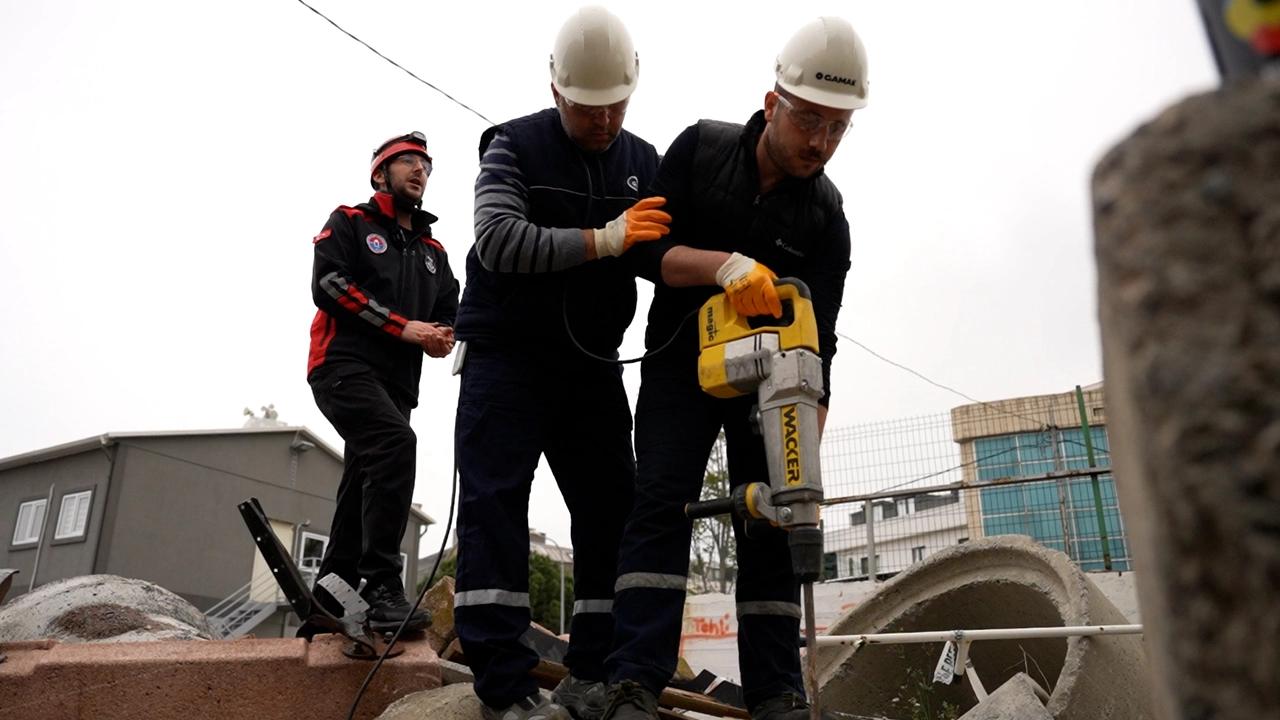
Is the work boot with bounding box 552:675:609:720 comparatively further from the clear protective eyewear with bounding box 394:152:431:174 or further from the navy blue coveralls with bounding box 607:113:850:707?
the clear protective eyewear with bounding box 394:152:431:174

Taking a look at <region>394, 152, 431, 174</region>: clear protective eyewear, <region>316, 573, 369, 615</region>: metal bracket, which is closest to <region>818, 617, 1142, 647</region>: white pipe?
<region>316, 573, 369, 615</region>: metal bracket

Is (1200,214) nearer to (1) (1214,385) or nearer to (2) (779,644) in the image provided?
(1) (1214,385)

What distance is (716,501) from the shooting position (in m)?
2.77

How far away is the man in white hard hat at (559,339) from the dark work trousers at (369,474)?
759 millimetres

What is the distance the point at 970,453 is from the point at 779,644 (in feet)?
22.1

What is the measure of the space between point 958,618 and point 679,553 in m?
2.66

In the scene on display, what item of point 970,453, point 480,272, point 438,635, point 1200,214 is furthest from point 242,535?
point 1200,214

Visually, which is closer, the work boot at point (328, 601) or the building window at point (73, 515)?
A: the work boot at point (328, 601)

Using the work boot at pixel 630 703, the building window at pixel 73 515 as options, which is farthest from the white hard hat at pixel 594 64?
the building window at pixel 73 515

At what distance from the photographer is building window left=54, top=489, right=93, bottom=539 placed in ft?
61.6

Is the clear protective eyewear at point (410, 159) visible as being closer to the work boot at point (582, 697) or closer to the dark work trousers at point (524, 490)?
the dark work trousers at point (524, 490)

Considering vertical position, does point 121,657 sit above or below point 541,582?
below

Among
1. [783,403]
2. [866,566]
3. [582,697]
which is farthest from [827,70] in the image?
[866,566]

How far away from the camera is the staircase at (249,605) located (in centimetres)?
1864
